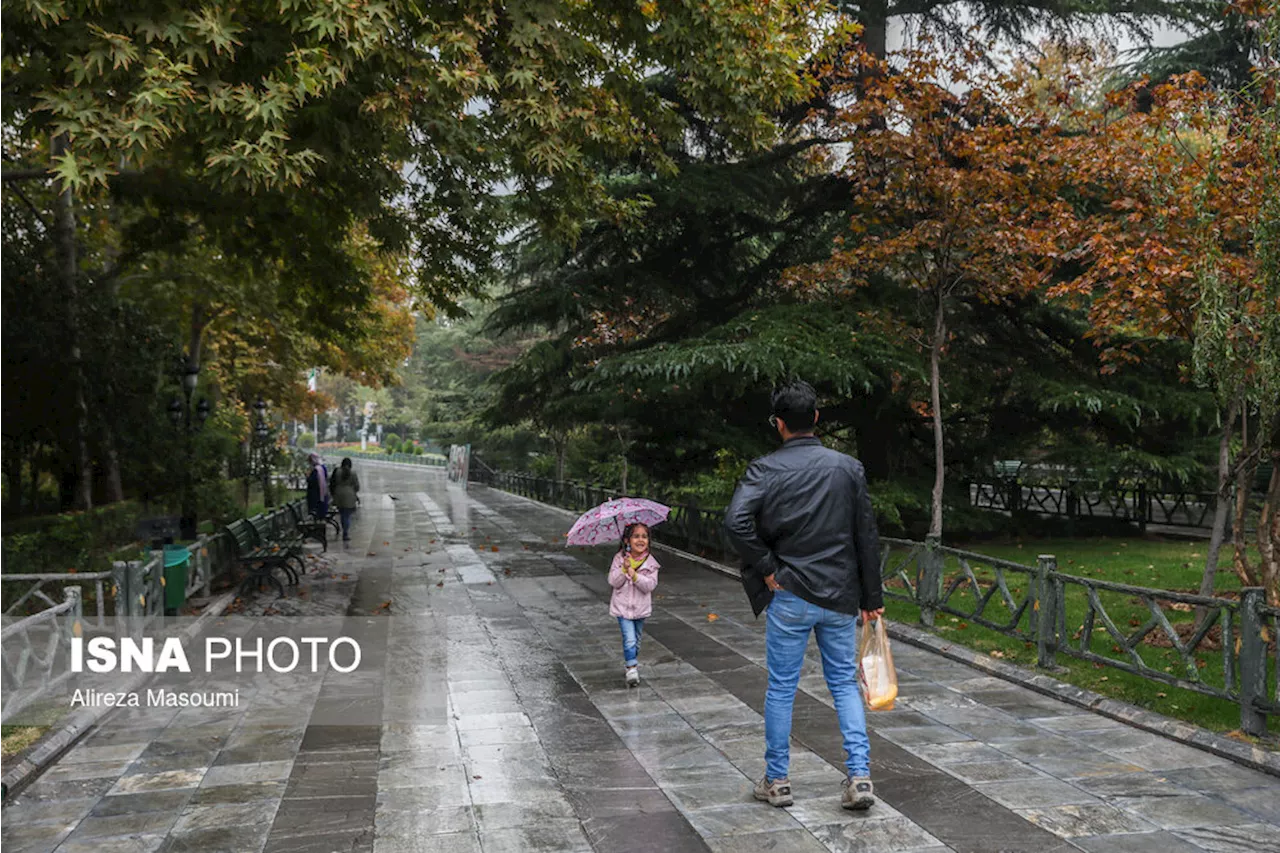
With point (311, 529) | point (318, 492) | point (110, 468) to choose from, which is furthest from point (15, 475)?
point (311, 529)

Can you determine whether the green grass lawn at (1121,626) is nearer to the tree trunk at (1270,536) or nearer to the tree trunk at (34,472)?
the tree trunk at (1270,536)

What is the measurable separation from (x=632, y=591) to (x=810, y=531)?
338cm

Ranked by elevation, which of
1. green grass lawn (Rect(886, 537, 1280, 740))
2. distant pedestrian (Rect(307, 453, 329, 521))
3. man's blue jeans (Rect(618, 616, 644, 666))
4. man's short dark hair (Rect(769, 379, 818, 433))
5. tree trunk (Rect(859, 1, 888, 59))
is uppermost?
tree trunk (Rect(859, 1, 888, 59))

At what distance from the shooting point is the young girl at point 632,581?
8.52 meters

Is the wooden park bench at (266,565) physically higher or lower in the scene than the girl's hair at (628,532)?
lower

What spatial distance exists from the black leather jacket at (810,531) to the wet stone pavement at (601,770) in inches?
48.0

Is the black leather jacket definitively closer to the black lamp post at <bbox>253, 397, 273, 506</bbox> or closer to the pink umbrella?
the pink umbrella

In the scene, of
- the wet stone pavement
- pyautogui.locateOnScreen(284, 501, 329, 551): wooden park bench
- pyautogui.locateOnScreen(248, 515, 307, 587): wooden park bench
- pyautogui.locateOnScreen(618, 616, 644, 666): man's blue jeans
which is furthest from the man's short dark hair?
pyautogui.locateOnScreen(284, 501, 329, 551): wooden park bench

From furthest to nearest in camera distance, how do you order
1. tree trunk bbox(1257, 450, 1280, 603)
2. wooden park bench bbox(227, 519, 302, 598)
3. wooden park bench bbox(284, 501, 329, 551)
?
wooden park bench bbox(284, 501, 329, 551), wooden park bench bbox(227, 519, 302, 598), tree trunk bbox(1257, 450, 1280, 603)

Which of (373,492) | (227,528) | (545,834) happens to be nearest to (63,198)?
(227,528)

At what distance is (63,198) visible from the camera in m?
17.6

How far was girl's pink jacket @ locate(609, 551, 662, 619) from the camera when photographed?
27.9 feet

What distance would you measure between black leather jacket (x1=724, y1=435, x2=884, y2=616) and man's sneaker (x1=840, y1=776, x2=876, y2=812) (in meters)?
0.91

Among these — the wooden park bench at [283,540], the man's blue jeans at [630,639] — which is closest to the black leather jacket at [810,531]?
the man's blue jeans at [630,639]
